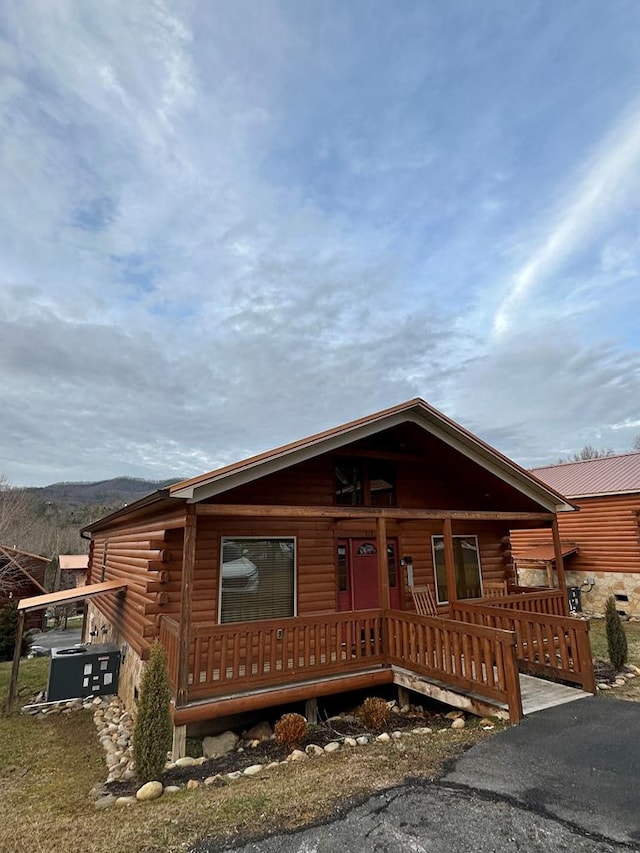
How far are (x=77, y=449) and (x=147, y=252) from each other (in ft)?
168

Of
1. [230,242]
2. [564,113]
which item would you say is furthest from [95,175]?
[564,113]

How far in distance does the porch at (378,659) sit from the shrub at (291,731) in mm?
358

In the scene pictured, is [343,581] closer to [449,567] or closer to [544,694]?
[449,567]

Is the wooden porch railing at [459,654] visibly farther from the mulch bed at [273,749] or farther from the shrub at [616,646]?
the shrub at [616,646]

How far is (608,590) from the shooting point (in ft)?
54.3

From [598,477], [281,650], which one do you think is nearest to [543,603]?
[281,650]

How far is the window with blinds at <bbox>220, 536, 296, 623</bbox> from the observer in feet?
26.8

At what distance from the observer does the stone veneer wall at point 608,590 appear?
51.7 feet

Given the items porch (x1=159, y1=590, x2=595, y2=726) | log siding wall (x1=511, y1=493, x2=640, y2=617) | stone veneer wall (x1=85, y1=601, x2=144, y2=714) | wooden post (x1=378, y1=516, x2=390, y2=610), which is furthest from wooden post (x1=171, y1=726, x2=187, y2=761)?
log siding wall (x1=511, y1=493, x2=640, y2=617)

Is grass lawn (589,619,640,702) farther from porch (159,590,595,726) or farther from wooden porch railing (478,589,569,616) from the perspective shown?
→ wooden porch railing (478,589,569,616)

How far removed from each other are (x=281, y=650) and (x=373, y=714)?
1673mm

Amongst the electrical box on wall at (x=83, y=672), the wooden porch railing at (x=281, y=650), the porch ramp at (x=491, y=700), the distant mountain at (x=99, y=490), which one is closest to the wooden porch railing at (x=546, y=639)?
the porch ramp at (x=491, y=700)

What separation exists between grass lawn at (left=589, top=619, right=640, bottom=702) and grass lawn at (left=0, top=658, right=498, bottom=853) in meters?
2.82

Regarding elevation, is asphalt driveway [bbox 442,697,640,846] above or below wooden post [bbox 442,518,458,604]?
below
